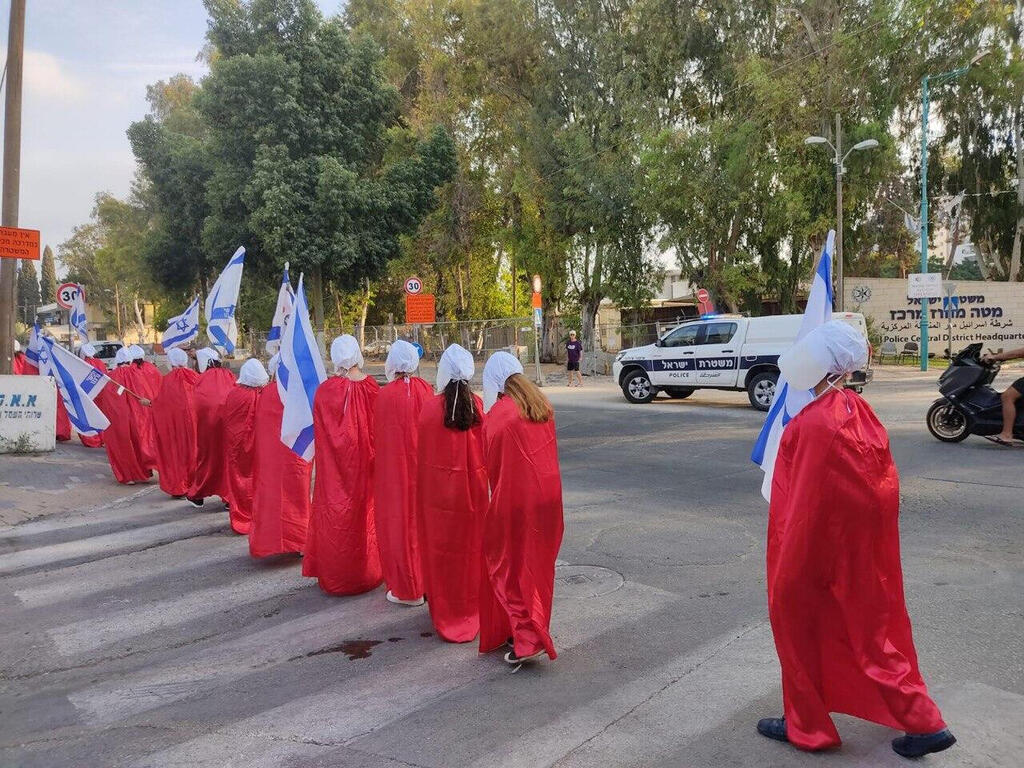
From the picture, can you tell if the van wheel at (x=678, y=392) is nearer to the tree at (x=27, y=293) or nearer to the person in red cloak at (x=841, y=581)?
the person in red cloak at (x=841, y=581)

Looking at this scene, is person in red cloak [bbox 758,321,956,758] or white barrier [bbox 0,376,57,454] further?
white barrier [bbox 0,376,57,454]

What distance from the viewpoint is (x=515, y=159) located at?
35281mm

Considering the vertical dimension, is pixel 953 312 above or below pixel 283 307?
above

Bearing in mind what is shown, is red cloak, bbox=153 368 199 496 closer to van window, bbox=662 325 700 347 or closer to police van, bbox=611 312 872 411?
police van, bbox=611 312 872 411

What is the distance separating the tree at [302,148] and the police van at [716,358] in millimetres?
11232

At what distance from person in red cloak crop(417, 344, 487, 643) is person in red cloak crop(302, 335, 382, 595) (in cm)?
102

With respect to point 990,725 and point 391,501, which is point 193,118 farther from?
point 990,725

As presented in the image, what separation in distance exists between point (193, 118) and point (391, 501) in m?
39.3

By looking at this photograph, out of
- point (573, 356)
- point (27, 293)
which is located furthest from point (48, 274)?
point (573, 356)

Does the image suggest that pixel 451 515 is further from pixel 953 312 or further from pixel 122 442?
pixel 953 312

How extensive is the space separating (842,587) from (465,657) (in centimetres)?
218

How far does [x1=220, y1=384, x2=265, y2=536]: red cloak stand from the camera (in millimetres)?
8094

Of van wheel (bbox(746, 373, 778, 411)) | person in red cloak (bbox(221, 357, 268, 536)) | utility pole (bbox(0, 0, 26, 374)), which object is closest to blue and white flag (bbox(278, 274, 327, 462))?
person in red cloak (bbox(221, 357, 268, 536))

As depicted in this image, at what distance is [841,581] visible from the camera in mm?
3326
